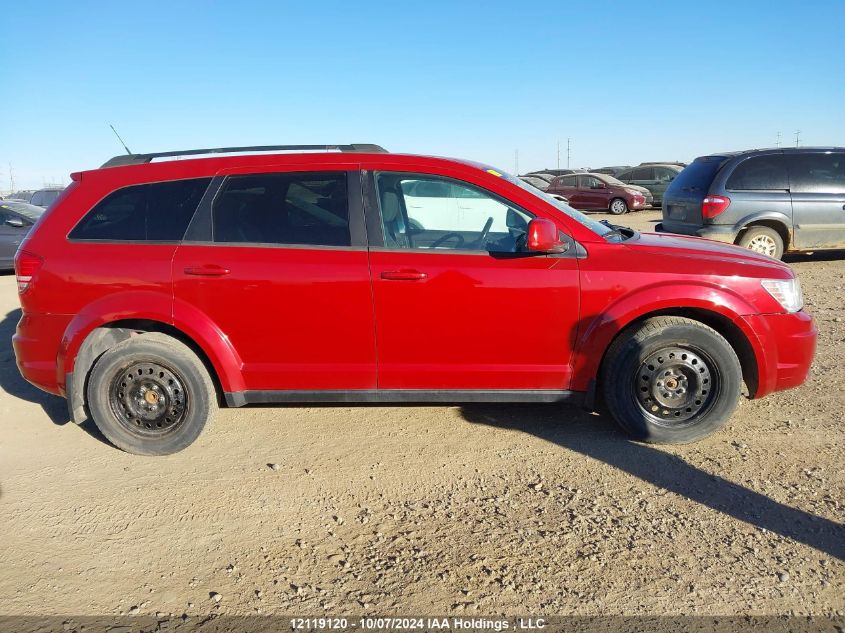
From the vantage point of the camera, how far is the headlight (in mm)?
3836

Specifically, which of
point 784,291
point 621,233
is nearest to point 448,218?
point 621,233

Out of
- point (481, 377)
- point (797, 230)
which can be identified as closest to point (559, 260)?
point (481, 377)

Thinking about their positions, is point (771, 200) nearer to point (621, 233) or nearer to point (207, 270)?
point (621, 233)

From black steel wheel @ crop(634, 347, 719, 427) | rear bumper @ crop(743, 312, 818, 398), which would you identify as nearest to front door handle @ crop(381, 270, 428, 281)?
black steel wheel @ crop(634, 347, 719, 427)

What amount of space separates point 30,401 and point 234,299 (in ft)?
7.73

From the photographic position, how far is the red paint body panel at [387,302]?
12.3 ft

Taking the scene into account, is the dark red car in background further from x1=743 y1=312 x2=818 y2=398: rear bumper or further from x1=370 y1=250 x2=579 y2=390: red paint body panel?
x1=370 y1=250 x2=579 y2=390: red paint body panel

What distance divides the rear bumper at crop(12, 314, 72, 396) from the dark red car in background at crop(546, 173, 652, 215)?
2008 cm

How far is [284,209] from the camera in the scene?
3887 millimetres

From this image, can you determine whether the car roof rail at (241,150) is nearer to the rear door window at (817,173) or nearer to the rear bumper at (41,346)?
the rear bumper at (41,346)

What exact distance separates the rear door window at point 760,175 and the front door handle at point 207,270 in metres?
7.71

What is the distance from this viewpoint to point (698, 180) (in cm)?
924

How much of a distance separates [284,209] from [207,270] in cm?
60

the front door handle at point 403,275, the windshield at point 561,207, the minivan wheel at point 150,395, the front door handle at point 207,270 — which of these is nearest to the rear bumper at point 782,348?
the windshield at point 561,207
